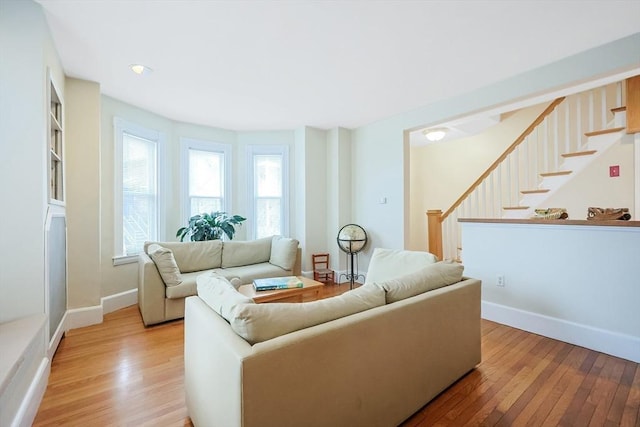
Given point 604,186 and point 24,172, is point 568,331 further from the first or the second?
point 24,172

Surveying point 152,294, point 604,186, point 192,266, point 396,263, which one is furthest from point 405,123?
point 152,294

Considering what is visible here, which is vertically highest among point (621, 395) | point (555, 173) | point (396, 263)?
point (555, 173)

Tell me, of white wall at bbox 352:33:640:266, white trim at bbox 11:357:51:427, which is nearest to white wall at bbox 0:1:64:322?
white trim at bbox 11:357:51:427

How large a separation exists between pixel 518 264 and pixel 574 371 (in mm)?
1025

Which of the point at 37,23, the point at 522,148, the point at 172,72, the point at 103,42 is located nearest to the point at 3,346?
the point at 37,23

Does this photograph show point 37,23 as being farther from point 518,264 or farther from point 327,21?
point 518,264

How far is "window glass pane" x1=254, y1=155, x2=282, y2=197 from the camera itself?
16.4 ft

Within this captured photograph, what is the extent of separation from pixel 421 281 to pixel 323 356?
0.89m

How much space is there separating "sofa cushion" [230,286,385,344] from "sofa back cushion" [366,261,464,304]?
0.17 m

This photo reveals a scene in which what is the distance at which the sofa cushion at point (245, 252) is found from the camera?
3.89m

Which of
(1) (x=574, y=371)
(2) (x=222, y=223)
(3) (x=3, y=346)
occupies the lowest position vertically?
(1) (x=574, y=371)

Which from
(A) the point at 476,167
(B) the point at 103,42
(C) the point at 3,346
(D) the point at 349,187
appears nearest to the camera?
(C) the point at 3,346

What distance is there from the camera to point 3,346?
151cm

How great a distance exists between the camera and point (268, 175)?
5.02m
